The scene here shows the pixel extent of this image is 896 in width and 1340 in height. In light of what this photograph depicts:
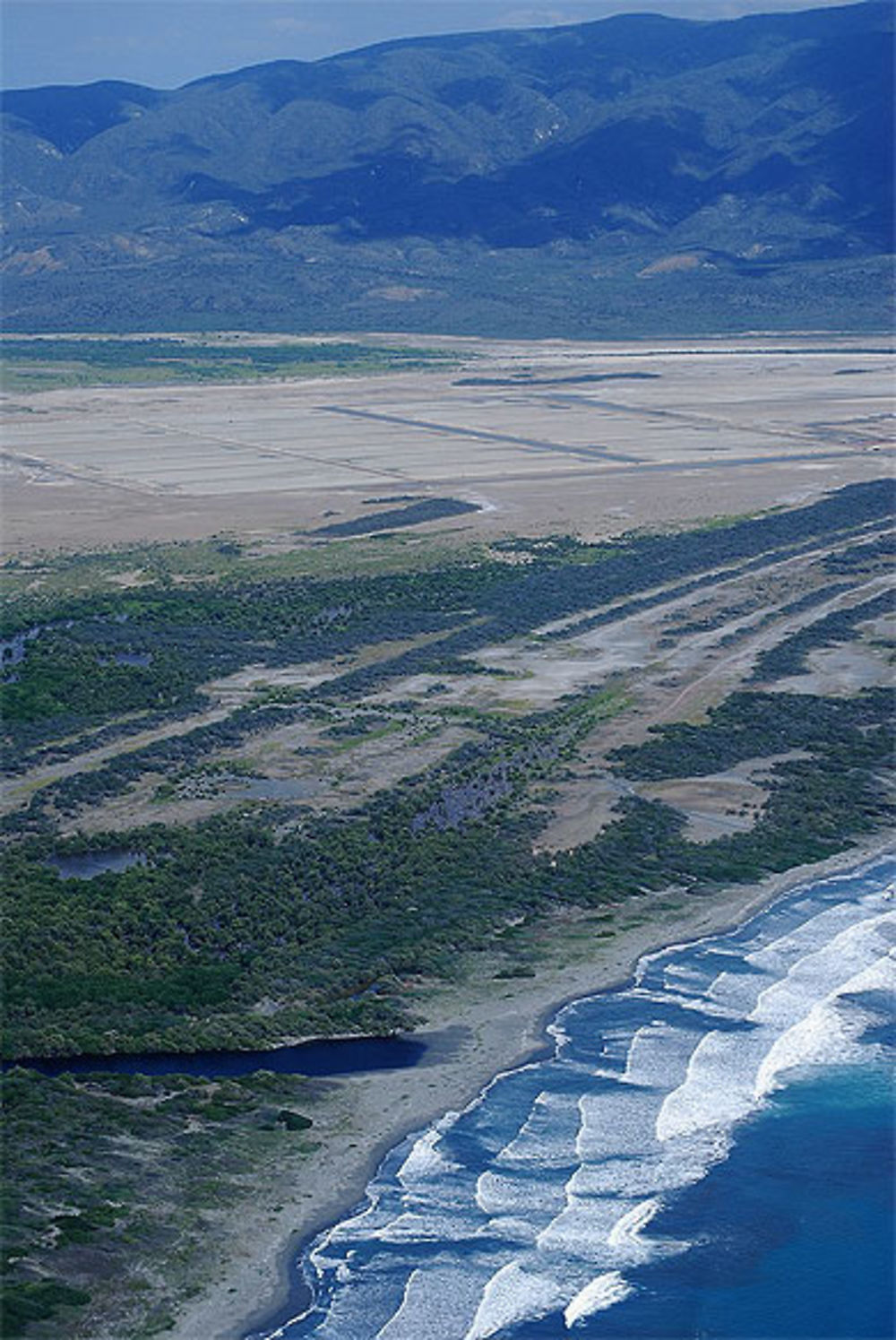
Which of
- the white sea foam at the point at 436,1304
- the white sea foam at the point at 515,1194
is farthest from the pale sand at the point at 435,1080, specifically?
the white sea foam at the point at 515,1194

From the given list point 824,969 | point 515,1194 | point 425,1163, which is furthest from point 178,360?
point 515,1194

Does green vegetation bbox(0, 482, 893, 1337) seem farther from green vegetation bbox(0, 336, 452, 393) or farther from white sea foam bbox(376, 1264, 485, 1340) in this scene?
green vegetation bbox(0, 336, 452, 393)

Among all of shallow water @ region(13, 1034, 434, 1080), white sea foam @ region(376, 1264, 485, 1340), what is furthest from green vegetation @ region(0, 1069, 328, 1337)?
white sea foam @ region(376, 1264, 485, 1340)

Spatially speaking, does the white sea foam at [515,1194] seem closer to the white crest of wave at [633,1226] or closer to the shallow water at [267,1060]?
the white crest of wave at [633,1226]

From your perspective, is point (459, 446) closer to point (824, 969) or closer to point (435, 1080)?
point (824, 969)

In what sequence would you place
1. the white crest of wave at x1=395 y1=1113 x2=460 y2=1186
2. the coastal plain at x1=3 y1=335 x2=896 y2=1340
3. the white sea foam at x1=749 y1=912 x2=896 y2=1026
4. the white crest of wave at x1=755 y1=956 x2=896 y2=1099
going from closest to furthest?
1. the white crest of wave at x1=395 y1=1113 x2=460 y2=1186
2. the coastal plain at x1=3 y1=335 x2=896 y2=1340
3. the white crest of wave at x1=755 y1=956 x2=896 y2=1099
4. the white sea foam at x1=749 y1=912 x2=896 y2=1026

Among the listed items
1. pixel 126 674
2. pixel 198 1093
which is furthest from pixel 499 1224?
pixel 126 674
